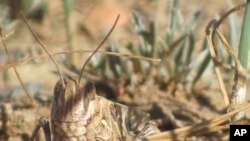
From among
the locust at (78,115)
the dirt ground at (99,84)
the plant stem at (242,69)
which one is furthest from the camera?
the dirt ground at (99,84)

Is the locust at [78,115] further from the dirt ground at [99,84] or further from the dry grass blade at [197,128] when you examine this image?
the dirt ground at [99,84]

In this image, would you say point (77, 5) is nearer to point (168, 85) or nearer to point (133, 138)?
point (168, 85)

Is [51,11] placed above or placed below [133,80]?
above

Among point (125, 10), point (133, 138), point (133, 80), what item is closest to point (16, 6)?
point (125, 10)

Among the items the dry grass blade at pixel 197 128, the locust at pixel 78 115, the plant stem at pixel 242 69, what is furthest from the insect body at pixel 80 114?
the plant stem at pixel 242 69

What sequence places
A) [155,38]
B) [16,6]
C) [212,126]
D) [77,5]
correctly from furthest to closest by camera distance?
1. [77,5]
2. [16,6]
3. [155,38]
4. [212,126]

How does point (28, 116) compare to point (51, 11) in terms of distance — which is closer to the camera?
point (28, 116)

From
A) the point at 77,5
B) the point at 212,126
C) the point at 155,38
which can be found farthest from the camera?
the point at 77,5
